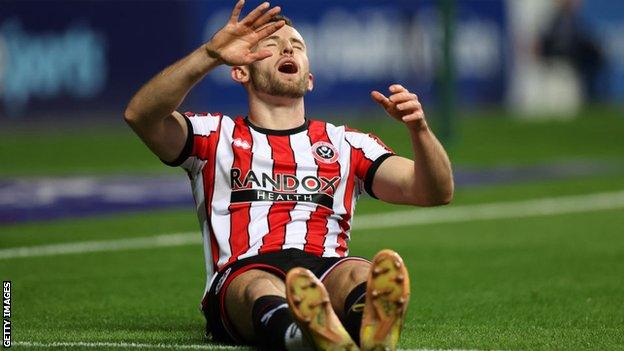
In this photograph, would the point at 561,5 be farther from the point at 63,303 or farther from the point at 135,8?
the point at 63,303

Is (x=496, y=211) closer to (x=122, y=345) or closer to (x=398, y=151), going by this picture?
(x=398, y=151)

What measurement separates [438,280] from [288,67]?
268cm

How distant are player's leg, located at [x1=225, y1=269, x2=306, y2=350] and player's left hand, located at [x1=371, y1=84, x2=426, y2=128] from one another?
81 cm

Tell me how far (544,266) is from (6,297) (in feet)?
12.1

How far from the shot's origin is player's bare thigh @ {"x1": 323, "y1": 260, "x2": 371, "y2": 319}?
5.56 m

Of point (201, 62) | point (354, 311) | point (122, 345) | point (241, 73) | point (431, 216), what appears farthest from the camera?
point (431, 216)

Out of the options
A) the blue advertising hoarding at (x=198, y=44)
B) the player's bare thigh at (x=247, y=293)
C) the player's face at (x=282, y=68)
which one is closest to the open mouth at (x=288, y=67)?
the player's face at (x=282, y=68)

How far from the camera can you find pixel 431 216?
1188 cm

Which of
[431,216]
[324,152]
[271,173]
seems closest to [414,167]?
[324,152]

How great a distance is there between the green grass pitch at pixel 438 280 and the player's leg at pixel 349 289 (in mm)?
338

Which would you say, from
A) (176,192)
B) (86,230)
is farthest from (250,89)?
(176,192)

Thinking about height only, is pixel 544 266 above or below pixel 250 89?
below

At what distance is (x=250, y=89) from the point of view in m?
6.11

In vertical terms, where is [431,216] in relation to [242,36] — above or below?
below
